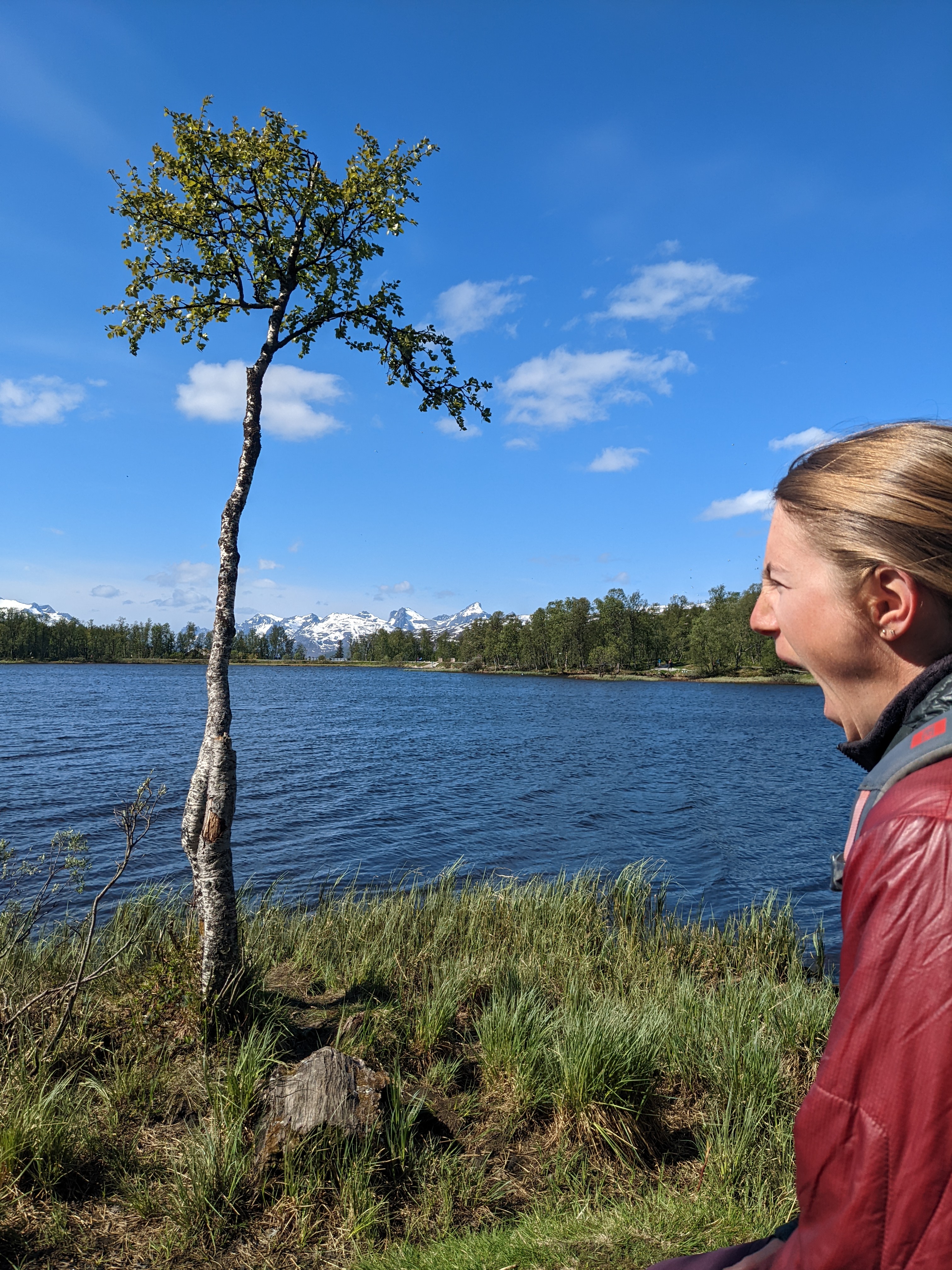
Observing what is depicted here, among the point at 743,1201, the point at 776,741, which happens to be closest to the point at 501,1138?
the point at 743,1201

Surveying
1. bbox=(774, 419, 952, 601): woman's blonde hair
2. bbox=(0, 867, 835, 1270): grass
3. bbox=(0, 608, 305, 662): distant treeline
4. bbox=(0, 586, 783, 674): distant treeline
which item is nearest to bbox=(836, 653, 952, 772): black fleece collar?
bbox=(774, 419, 952, 601): woman's blonde hair

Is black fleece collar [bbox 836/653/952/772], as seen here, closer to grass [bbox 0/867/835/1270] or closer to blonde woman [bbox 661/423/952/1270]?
blonde woman [bbox 661/423/952/1270]

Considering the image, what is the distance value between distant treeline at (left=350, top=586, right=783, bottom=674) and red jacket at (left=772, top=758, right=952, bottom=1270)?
11576 centimetres

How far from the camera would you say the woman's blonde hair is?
1.28 metres

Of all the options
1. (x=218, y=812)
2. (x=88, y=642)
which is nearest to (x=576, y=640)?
(x=88, y=642)

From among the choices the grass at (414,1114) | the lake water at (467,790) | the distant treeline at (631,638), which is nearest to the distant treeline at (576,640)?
the distant treeline at (631,638)

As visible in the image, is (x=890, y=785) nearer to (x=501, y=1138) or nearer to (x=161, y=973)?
(x=501, y=1138)

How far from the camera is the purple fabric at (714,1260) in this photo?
154cm

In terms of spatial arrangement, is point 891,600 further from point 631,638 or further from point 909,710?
point 631,638

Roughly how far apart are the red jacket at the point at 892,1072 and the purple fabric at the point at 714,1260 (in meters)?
0.62

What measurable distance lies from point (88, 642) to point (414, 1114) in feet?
575

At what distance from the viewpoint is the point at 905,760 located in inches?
44.0

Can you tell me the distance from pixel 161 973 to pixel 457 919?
522 cm

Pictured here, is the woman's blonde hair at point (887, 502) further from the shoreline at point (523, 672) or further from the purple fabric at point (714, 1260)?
the shoreline at point (523, 672)
